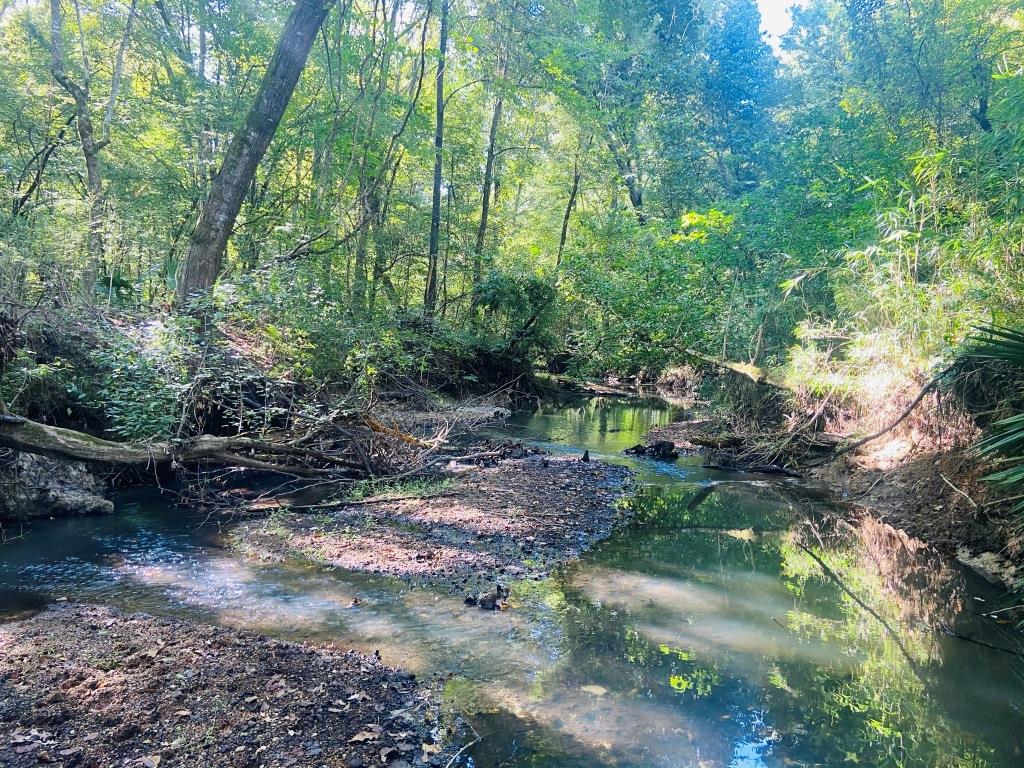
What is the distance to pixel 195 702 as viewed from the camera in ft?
11.5

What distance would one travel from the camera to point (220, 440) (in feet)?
25.3

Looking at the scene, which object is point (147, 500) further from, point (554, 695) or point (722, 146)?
point (722, 146)

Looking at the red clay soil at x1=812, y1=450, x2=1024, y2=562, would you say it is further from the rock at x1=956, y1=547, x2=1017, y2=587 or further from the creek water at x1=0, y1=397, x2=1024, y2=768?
the creek water at x1=0, y1=397, x2=1024, y2=768

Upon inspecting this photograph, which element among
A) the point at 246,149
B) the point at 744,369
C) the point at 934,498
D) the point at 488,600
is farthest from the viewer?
the point at 744,369

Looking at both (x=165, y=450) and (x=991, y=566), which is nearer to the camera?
(x=991, y=566)

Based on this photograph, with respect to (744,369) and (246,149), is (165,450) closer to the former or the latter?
(246,149)

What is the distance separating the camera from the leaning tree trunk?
30.0 feet

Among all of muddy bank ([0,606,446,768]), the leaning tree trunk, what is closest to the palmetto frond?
muddy bank ([0,606,446,768])

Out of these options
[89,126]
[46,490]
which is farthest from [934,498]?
[89,126]

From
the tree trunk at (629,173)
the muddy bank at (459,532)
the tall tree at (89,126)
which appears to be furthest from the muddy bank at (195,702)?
the tree trunk at (629,173)

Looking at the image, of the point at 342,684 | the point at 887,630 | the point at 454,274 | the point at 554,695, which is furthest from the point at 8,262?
the point at 454,274

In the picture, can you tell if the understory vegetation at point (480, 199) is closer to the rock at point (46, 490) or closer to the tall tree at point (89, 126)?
the tall tree at point (89, 126)

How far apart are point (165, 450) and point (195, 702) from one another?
176 inches

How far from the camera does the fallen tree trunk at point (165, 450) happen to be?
570 cm
